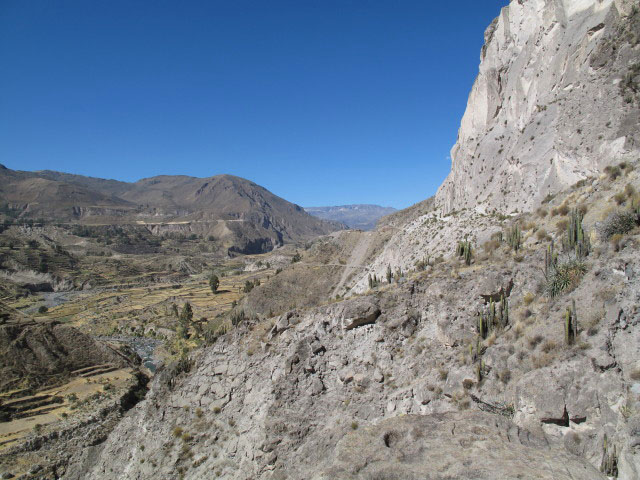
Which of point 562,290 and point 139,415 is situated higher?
point 562,290

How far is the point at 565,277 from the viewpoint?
43.2 feet

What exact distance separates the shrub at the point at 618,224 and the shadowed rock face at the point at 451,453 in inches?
310

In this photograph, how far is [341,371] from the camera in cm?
1756

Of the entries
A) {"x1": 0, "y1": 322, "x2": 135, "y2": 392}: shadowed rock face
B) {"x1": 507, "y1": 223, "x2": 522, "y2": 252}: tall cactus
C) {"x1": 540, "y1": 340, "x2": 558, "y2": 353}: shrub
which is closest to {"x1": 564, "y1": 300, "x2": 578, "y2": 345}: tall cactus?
{"x1": 540, "y1": 340, "x2": 558, "y2": 353}: shrub

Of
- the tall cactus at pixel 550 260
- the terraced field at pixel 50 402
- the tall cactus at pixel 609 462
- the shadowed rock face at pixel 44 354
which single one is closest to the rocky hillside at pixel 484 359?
the tall cactus at pixel 609 462

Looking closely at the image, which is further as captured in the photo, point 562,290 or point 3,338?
point 3,338

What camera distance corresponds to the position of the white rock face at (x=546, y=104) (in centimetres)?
2664

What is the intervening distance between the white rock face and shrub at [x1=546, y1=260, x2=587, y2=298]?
14.3 metres

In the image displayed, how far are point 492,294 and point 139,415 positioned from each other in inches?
900

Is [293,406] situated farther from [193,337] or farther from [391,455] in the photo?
[193,337]

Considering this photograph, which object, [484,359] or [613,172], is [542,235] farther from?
[484,359]

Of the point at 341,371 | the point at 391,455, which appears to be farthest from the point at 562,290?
the point at 341,371

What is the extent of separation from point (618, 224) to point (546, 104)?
27.7 metres

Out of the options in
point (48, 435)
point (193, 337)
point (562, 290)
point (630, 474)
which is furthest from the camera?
point (193, 337)
